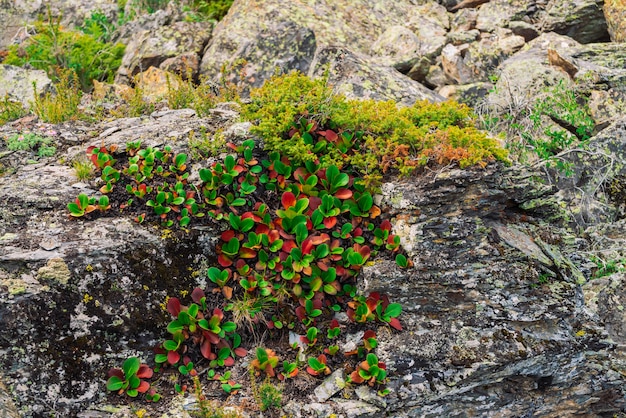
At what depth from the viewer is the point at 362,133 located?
6.12 meters

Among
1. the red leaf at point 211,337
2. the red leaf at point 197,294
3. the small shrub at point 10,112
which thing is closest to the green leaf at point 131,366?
the red leaf at point 211,337

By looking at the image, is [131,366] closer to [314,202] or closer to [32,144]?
[314,202]

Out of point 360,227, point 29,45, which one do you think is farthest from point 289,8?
point 360,227

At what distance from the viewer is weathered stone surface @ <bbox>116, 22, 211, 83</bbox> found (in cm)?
1184

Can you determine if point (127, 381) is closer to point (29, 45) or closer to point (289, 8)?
point (289, 8)

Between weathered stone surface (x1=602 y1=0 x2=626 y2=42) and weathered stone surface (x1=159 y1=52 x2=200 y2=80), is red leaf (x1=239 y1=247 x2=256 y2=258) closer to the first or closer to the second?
weathered stone surface (x1=159 y1=52 x2=200 y2=80)

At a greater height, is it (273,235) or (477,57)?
(477,57)

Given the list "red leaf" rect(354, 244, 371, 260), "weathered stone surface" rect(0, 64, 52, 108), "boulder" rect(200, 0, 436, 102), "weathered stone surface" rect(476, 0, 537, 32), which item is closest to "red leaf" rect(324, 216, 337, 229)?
"red leaf" rect(354, 244, 371, 260)

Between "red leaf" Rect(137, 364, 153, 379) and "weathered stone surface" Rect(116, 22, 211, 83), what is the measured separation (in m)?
8.46

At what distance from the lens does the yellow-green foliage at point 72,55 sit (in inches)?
466

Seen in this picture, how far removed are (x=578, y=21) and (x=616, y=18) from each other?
84 centimetres

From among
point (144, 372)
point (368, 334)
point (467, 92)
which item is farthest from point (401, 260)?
point (467, 92)

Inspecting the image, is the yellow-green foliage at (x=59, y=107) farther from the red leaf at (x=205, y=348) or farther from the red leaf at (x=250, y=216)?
the red leaf at (x=205, y=348)

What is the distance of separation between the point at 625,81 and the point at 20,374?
10.4 meters
